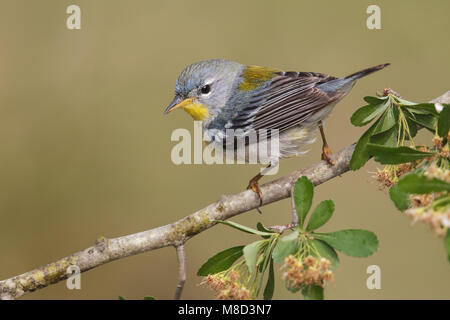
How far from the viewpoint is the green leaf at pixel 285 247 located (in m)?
2.03

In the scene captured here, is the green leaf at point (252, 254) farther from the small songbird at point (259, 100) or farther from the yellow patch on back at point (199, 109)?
the yellow patch on back at point (199, 109)

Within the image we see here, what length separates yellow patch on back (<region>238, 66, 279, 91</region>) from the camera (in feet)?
13.0

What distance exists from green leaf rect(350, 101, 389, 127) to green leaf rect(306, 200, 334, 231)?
60 centimetres

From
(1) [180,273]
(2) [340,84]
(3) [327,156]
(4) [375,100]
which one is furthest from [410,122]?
(1) [180,273]

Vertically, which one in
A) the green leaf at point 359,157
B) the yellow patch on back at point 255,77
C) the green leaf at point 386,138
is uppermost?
the yellow patch on back at point 255,77

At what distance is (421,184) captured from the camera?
5.67 ft

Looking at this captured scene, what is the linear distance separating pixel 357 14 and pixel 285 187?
3.89m

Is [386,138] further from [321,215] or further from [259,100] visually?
[259,100]

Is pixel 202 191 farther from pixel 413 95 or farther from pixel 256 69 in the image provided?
pixel 413 95

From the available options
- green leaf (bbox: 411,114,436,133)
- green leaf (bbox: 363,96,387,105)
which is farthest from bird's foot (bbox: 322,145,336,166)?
green leaf (bbox: 411,114,436,133)

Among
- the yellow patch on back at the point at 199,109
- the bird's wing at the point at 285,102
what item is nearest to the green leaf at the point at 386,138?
the bird's wing at the point at 285,102

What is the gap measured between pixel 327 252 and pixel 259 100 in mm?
1941

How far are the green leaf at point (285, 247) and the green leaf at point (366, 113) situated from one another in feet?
2.55

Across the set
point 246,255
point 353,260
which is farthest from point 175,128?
point 246,255
